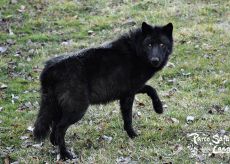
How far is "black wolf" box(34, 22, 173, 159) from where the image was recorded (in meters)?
7.95

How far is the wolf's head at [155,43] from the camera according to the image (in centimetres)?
854

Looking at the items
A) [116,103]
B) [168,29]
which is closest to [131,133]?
[116,103]

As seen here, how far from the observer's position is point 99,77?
8305 mm

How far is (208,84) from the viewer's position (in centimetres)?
1105

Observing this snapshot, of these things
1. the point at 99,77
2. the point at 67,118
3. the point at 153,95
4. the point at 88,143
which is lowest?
the point at 88,143

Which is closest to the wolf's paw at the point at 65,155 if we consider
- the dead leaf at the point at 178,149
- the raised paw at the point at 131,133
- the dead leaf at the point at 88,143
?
the dead leaf at the point at 88,143

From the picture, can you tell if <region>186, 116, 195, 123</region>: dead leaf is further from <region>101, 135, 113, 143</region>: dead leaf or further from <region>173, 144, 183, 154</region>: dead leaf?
<region>101, 135, 113, 143</region>: dead leaf

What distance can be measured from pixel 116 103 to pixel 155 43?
2344mm

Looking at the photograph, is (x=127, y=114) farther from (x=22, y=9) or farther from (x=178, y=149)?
(x=22, y=9)

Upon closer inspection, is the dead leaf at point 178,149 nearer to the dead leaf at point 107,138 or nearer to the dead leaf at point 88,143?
the dead leaf at point 107,138

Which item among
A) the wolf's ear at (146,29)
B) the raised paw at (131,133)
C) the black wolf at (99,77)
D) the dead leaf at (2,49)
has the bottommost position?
the dead leaf at (2,49)

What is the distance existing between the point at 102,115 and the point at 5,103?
2.37m

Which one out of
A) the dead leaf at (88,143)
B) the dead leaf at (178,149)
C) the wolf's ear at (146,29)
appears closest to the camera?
the dead leaf at (178,149)

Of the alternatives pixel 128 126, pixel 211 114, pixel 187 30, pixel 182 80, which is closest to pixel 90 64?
pixel 128 126
